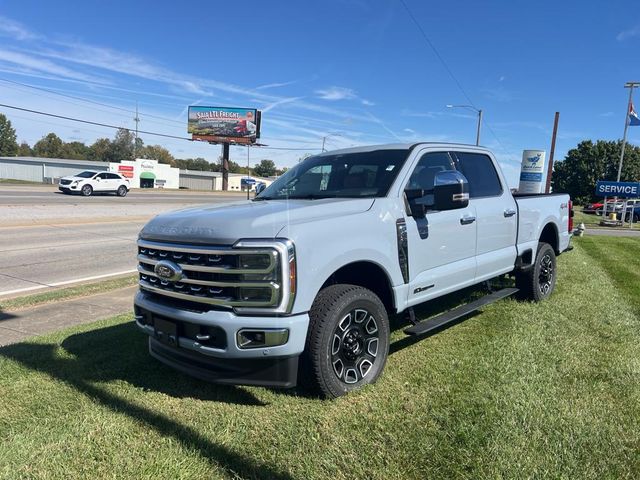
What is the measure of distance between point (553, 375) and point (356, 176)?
2.47 metres

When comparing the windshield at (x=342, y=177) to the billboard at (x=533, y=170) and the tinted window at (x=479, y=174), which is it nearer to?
the tinted window at (x=479, y=174)

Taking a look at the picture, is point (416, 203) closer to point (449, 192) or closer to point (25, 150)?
point (449, 192)

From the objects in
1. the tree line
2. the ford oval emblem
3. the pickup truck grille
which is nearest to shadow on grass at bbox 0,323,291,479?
the pickup truck grille

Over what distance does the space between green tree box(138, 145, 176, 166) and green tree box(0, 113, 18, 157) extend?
102 ft

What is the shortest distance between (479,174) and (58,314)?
18.1ft

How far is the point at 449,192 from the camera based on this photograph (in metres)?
4.13

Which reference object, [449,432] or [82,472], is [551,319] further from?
[82,472]

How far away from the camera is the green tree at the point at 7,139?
11694 cm

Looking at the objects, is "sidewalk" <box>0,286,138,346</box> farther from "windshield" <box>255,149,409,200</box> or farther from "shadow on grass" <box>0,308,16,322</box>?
"windshield" <box>255,149,409,200</box>

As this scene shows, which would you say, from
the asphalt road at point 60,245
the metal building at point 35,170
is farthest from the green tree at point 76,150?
the asphalt road at point 60,245

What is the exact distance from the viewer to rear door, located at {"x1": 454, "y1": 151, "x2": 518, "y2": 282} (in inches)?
212

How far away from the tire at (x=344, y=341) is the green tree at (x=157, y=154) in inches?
5860

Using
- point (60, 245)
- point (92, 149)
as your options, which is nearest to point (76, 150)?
point (92, 149)

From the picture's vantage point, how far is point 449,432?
3.21m
